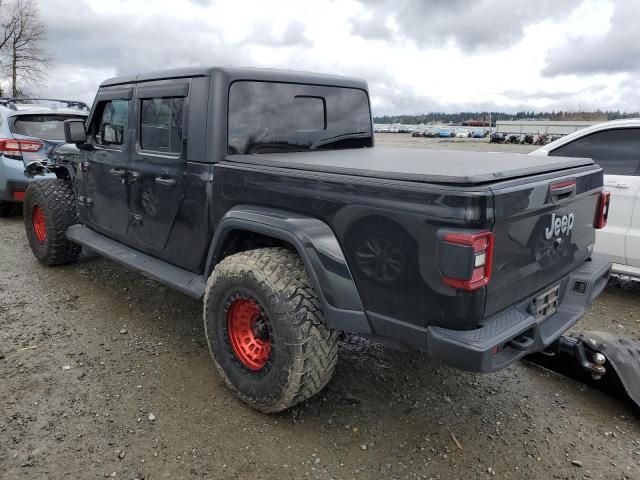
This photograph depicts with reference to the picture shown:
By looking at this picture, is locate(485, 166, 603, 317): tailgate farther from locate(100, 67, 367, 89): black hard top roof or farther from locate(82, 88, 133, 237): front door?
locate(82, 88, 133, 237): front door

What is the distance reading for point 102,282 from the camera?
Result: 4984mm

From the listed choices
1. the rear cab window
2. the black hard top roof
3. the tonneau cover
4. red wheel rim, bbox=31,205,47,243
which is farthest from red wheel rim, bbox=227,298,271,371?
red wheel rim, bbox=31,205,47,243

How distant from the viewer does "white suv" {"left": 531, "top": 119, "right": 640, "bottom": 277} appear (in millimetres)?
4465

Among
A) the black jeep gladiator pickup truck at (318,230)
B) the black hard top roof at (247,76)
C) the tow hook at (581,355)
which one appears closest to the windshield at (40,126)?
the black hard top roof at (247,76)

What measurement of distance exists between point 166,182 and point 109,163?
1.00 m

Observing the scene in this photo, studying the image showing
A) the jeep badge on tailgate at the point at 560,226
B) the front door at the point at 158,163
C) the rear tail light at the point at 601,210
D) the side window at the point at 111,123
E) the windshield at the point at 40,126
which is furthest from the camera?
the windshield at the point at 40,126

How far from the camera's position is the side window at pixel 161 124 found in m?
3.38

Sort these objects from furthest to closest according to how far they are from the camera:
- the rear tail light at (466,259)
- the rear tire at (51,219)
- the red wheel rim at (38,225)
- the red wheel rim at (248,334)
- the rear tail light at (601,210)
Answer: the red wheel rim at (38,225), the rear tire at (51,219), the rear tail light at (601,210), the red wheel rim at (248,334), the rear tail light at (466,259)

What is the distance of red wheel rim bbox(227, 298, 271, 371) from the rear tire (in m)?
2.87

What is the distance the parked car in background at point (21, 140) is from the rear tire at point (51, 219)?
179 centimetres

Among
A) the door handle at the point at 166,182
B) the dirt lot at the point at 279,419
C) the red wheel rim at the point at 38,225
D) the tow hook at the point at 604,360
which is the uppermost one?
the door handle at the point at 166,182

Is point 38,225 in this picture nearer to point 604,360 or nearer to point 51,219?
point 51,219

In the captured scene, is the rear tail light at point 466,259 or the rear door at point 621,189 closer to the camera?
the rear tail light at point 466,259

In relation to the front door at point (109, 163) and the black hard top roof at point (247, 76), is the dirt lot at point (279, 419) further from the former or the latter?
the black hard top roof at point (247, 76)
